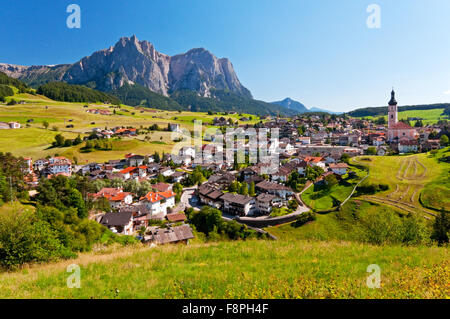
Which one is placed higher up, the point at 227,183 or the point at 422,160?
the point at 422,160

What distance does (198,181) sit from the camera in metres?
67.2

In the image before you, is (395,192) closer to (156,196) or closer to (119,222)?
(156,196)

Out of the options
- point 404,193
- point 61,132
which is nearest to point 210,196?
point 404,193

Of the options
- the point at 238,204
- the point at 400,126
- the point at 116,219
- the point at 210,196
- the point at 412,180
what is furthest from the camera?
the point at 400,126

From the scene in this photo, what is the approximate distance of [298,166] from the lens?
68125mm

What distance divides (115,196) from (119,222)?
13.7 meters

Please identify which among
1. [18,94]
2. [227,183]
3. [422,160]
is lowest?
[227,183]

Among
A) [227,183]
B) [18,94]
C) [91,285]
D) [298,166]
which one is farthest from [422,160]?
[18,94]

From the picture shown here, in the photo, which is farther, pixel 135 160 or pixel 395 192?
pixel 135 160

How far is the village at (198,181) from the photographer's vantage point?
135 ft

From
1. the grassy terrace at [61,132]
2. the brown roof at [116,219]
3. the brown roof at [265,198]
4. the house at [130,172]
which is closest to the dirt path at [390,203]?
the brown roof at [265,198]

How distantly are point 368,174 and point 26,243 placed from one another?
63481 mm

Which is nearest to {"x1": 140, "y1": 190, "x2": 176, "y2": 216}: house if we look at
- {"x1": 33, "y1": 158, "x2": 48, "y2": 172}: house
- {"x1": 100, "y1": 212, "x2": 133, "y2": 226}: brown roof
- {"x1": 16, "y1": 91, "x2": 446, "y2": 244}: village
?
{"x1": 16, "y1": 91, "x2": 446, "y2": 244}: village
